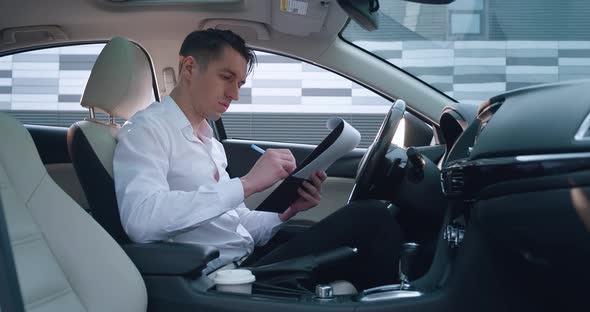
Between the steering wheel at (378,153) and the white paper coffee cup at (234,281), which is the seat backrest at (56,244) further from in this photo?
the steering wheel at (378,153)

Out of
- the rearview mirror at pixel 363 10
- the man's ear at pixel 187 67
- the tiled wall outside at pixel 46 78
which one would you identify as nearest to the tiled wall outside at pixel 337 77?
the tiled wall outside at pixel 46 78

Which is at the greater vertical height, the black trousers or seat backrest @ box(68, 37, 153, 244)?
seat backrest @ box(68, 37, 153, 244)

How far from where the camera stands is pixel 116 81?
5.98ft

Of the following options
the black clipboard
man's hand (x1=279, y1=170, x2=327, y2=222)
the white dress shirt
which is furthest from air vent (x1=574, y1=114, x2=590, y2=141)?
man's hand (x1=279, y1=170, x2=327, y2=222)

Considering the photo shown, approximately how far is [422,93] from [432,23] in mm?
502

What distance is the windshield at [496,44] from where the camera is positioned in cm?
294

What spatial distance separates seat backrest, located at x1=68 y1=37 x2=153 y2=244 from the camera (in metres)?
1.62

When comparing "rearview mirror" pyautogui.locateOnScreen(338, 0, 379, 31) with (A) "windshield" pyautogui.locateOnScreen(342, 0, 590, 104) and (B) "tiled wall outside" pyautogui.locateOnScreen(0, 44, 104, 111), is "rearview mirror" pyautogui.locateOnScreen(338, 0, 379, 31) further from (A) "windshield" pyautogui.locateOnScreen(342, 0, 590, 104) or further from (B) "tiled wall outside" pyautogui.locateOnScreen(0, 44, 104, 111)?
(B) "tiled wall outside" pyautogui.locateOnScreen(0, 44, 104, 111)

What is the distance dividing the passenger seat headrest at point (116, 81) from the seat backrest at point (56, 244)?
423 millimetres

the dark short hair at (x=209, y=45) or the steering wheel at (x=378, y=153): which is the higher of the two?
the dark short hair at (x=209, y=45)

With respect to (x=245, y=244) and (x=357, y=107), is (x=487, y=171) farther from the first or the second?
(x=357, y=107)

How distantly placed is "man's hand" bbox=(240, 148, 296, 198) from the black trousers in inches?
7.1

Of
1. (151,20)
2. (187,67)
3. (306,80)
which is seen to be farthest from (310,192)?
(306,80)

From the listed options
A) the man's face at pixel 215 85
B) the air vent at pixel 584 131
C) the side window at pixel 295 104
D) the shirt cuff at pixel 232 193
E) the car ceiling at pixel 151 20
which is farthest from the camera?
the side window at pixel 295 104
